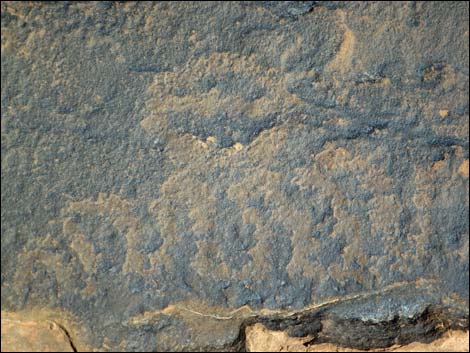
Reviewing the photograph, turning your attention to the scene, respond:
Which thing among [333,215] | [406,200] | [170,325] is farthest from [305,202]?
[170,325]

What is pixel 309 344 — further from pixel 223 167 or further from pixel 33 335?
pixel 33 335

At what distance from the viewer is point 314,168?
3.26 ft

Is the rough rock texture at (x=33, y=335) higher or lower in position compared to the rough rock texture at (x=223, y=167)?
lower

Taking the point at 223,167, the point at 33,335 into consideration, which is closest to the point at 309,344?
the point at 223,167

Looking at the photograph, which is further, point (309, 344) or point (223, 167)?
point (309, 344)

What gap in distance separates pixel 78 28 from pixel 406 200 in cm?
60

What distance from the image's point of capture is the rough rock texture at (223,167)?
0.98 meters

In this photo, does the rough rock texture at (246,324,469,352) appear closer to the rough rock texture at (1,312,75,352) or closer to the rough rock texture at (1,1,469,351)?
the rough rock texture at (1,1,469,351)

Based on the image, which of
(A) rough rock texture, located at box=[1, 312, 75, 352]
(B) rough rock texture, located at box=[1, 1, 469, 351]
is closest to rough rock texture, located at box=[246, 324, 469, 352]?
(B) rough rock texture, located at box=[1, 1, 469, 351]

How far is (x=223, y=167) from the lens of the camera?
991mm

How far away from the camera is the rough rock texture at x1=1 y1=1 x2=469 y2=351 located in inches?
38.7

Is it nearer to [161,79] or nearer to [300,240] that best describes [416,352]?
[300,240]

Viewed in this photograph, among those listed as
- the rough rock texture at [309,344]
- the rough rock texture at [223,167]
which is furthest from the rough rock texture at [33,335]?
the rough rock texture at [309,344]

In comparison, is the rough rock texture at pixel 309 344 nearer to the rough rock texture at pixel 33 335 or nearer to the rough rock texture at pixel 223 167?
the rough rock texture at pixel 223 167
